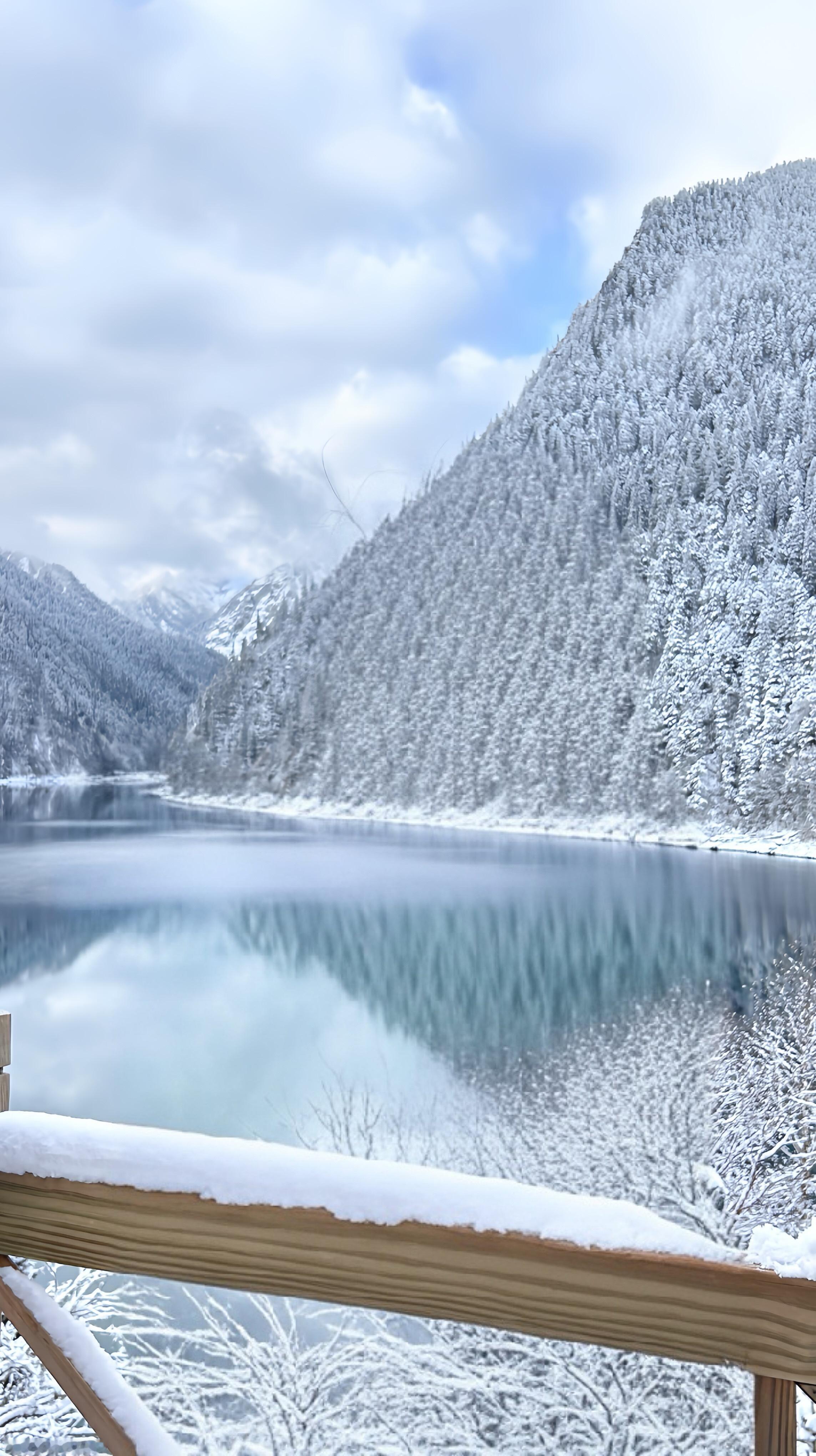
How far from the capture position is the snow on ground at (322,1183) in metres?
0.57

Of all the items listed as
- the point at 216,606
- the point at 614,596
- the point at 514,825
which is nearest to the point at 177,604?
the point at 216,606

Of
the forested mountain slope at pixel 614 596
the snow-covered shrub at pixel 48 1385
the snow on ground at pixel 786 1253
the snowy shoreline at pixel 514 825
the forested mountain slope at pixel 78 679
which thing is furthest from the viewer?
the forested mountain slope at pixel 78 679

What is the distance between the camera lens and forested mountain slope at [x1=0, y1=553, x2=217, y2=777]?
146 ft

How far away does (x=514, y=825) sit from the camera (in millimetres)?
32438

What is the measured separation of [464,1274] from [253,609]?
55.8 meters

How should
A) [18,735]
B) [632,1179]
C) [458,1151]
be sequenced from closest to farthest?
[632,1179], [458,1151], [18,735]

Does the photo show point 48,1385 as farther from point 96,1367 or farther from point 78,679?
point 78,679

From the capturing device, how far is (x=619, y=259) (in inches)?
1972

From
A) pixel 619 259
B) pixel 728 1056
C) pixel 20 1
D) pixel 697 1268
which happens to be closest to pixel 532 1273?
pixel 697 1268

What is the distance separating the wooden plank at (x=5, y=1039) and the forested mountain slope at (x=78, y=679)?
46.0 meters

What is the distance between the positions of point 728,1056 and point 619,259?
48.9 metres

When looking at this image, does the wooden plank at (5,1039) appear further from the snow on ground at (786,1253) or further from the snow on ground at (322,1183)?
the snow on ground at (786,1253)

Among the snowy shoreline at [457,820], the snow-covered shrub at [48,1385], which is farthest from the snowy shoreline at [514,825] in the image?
the snow-covered shrub at [48,1385]

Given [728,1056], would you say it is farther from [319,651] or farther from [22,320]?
[22,320]
